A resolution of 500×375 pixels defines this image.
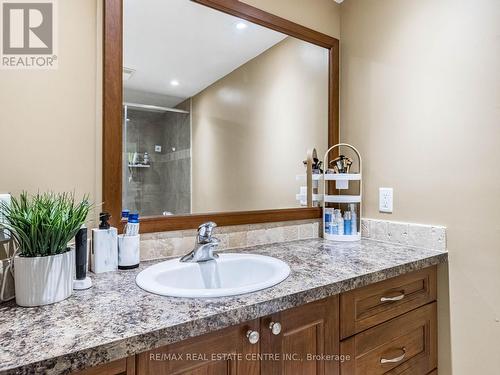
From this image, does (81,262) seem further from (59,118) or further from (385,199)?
(385,199)

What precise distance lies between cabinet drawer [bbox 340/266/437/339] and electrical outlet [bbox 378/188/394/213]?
1.12 feet

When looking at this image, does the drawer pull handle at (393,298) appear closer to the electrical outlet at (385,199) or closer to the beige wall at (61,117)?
the electrical outlet at (385,199)

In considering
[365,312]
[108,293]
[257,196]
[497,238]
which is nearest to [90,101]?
[108,293]

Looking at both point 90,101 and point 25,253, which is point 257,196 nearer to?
point 90,101

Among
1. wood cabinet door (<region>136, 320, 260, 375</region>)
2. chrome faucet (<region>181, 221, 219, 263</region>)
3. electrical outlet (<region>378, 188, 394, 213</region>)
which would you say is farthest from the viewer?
electrical outlet (<region>378, 188, 394, 213</region>)

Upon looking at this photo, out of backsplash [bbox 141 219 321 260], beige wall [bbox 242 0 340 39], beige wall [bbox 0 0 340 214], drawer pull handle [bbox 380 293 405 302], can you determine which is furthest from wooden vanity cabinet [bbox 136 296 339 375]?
beige wall [bbox 242 0 340 39]

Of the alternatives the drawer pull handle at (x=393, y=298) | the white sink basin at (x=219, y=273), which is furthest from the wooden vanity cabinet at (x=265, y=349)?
the drawer pull handle at (x=393, y=298)

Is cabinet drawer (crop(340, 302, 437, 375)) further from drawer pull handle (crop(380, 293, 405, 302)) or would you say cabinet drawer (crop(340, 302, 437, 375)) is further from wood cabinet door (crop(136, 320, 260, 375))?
wood cabinet door (crop(136, 320, 260, 375))

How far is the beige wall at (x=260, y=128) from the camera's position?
138cm

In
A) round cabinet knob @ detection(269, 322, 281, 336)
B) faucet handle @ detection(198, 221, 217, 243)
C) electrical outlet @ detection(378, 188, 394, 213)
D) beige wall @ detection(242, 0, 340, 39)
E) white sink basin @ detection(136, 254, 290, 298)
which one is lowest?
round cabinet knob @ detection(269, 322, 281, 336)

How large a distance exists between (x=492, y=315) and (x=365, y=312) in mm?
565

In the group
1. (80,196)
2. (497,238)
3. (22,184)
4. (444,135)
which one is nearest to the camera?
(22,184)

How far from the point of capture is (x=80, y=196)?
1.04m

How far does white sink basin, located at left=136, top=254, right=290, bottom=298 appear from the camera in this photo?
100 cm
